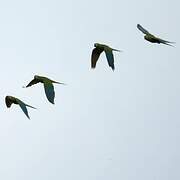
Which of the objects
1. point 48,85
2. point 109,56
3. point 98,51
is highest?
point 98,51

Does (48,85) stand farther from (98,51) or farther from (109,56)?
(98,51)

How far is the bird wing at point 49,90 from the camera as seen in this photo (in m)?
39.3

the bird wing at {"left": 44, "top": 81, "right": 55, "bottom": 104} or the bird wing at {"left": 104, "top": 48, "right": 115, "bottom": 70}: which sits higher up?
the bird wing at {"left": 104, "top": 48, "right": 115, "bottom": 70}

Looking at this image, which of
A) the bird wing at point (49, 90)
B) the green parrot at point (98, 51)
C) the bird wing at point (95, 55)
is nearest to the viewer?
the bird wing at point (49, 90)

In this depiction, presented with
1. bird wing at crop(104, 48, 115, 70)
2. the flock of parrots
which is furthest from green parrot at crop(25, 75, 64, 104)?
bird wing at crop(104, 48, 115, 70)

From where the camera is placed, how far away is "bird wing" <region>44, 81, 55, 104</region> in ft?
129

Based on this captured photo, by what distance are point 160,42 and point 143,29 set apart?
452cm

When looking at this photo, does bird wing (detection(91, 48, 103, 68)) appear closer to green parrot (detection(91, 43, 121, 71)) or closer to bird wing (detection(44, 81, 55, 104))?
green parrot (detection(91, 43, 121, 71))

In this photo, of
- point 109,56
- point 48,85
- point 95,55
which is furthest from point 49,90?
point 95,55

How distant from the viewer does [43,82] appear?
4288cm

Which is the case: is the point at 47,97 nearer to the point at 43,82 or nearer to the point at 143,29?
the point at 43,82

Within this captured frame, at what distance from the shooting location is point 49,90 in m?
40.6

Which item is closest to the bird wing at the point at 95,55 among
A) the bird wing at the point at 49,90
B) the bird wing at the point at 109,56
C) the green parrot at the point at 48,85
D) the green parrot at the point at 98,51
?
the green parrot at the point at 98,51

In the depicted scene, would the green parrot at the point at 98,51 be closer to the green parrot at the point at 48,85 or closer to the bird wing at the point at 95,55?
the bird wing at the point at 95,55
